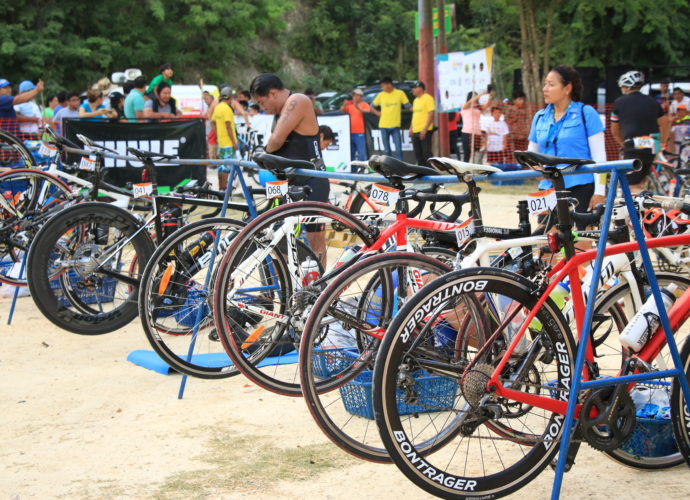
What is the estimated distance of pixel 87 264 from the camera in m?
6.16

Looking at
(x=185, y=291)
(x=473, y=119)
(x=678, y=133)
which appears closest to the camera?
(x=185, y=291)

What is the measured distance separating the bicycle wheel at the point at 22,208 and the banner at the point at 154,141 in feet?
13.8

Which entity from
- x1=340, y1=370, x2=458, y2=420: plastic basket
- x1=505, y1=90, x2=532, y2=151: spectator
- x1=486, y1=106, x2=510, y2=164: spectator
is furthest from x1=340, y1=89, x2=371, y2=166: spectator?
x1=340, y1=370, x2=458, y2=420: plastic basket

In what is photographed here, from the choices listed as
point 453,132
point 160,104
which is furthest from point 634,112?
point 453,132

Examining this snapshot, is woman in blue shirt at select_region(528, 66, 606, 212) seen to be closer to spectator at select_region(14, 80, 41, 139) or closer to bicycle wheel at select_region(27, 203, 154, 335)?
bicycle wheel at select_region(27, 203, 154, 335)

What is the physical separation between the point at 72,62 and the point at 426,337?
1275 inches

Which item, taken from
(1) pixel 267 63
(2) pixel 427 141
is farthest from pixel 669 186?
A: (1) pixel 267 63

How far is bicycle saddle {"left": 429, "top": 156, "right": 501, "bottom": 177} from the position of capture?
3689 millimetres

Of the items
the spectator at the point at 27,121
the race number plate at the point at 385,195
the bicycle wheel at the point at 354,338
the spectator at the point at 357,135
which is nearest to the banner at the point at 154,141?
the spectator at the point at 27,121

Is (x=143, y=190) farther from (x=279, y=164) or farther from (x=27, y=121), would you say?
(x=27, y=121)

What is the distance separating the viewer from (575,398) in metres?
3.19

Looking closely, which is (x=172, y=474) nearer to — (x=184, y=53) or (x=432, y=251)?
(x=432, y=251)

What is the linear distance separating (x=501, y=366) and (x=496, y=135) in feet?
Result: 47.8

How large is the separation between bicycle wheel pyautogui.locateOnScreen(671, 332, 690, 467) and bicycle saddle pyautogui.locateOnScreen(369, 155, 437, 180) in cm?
135
